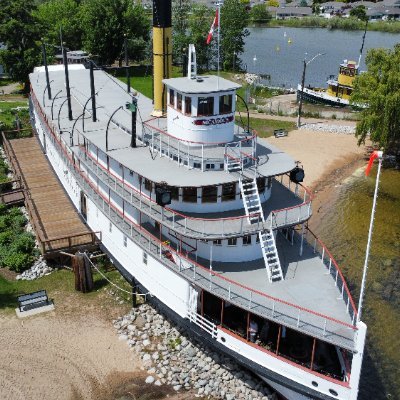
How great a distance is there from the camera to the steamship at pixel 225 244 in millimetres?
18656

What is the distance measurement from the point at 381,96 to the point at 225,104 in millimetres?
23737

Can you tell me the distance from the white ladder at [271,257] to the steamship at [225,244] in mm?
57

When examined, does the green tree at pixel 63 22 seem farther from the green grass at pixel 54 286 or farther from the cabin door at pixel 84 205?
the green grass at pixel 54 286

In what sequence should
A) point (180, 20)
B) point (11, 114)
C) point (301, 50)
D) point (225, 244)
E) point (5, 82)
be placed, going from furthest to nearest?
point (301, 50), point (180, 20), point (5, 82), point (11, 114), point (225, 244)

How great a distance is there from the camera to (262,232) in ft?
68.6

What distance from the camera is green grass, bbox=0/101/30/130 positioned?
166ft

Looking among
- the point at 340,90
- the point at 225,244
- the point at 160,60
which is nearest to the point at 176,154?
the point at 225,244

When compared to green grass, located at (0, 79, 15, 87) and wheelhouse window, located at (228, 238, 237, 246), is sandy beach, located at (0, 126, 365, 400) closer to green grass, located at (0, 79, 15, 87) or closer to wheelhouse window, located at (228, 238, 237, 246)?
wheelhouse window, located at (228, 238, 237, 246)

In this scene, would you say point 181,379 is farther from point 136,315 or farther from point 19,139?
point 19,139

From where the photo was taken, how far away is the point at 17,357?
872 inches

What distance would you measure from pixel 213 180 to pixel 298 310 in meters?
6.74

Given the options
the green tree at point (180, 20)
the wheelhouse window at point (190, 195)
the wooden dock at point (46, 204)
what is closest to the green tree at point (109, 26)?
the green tree at point (180, 20)

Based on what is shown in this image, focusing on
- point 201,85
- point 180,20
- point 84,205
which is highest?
point 180,20

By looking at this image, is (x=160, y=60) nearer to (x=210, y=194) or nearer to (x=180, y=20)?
(x=210, y=194)
